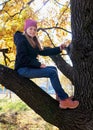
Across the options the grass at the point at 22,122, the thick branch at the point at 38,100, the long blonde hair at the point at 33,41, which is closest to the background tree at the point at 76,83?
the thick branch at the point at 38,100

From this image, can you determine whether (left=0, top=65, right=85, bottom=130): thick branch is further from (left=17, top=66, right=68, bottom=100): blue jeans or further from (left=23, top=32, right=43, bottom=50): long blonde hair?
(left=23, top=32, right=43, bottom=50): long blonde hair

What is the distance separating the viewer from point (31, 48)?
4.64 m

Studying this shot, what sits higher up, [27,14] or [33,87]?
[27,14]

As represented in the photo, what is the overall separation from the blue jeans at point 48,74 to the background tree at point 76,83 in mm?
172

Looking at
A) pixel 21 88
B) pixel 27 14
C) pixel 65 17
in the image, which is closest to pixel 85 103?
pixel 21 88

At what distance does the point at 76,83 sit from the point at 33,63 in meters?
0.71

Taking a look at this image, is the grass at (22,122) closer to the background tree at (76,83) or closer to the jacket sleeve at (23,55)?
the background tree at (76,83)

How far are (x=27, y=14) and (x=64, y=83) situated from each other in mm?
24154

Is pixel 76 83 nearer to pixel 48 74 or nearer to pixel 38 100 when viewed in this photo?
pixel 48 74

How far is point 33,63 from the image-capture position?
464cm

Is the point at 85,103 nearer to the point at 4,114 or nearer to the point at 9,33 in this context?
the point at 9,33

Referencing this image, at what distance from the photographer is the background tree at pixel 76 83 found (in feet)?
14.8

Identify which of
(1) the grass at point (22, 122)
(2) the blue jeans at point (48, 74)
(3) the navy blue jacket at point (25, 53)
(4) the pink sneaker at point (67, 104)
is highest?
(3) the navy blue jacket at point (25, 53)

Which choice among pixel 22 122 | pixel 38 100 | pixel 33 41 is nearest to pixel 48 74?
pixel 38 100
